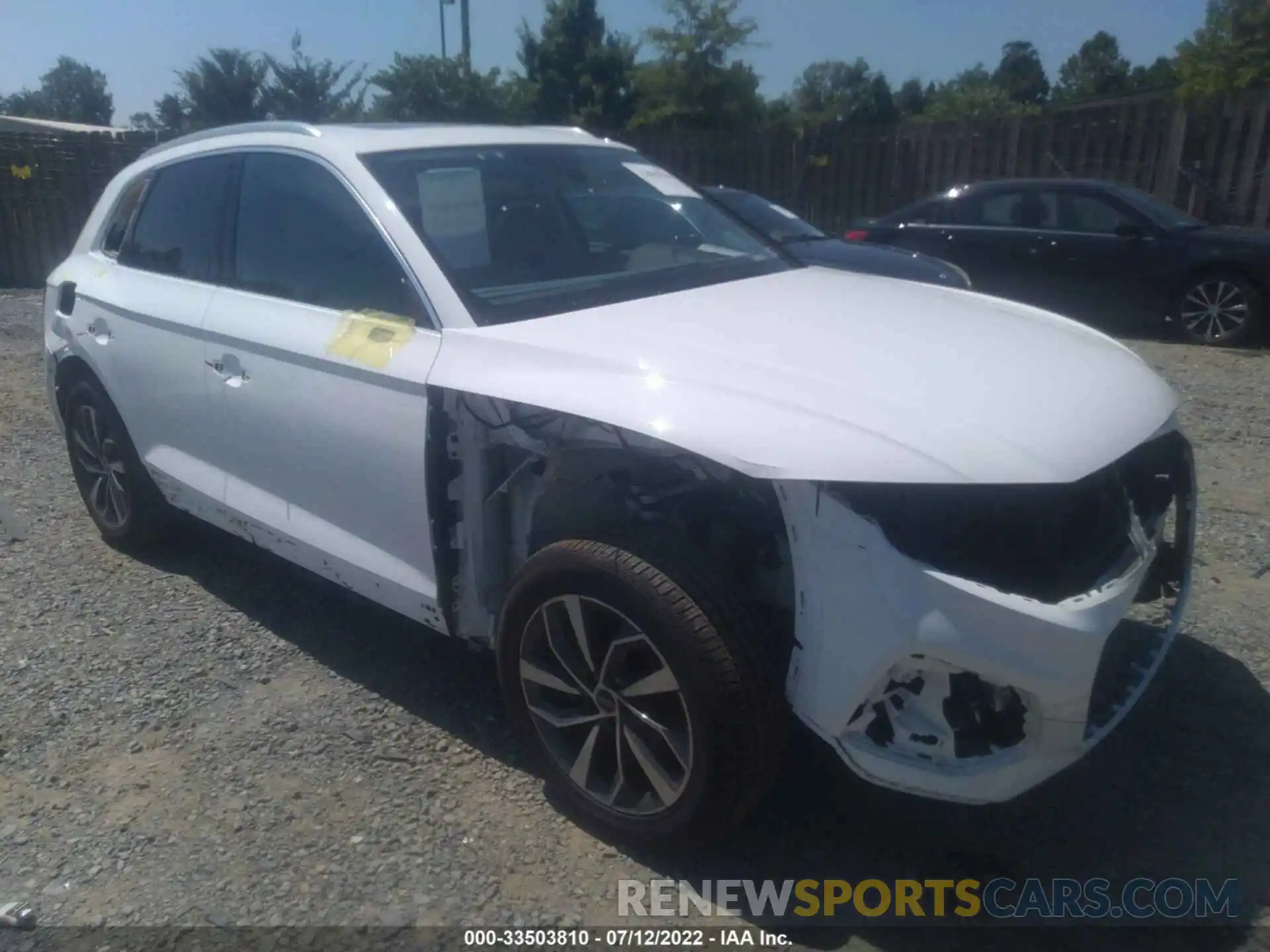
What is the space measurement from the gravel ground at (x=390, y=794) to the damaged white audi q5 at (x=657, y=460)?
316mm

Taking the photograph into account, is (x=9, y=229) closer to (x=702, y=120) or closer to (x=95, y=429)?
(x=95, y=429)

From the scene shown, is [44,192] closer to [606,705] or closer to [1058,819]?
[606,705]

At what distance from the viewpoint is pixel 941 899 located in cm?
255

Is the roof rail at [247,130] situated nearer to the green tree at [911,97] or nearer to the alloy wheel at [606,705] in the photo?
the alloy wheel at [606,705]

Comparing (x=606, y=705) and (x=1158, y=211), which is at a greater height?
(x=1158, y=211)

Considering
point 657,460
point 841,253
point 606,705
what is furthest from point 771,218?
point 606,705

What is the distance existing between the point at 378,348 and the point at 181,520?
91.6 inches

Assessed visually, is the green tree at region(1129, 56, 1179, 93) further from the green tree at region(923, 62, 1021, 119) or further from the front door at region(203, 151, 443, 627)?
the front door at region(203, 151, 443, 627)

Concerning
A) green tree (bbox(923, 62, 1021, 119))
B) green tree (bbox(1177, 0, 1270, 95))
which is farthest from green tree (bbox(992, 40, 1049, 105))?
green tree (bbox(1177, 0, 1270, 95))

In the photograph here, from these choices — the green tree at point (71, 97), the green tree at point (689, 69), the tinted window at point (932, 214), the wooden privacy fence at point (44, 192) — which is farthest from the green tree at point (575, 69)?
the green tree at point (71, 97)

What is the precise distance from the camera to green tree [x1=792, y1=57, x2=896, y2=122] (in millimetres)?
55031

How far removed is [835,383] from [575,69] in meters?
34.7

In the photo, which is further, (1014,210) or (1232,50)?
(1232,50)

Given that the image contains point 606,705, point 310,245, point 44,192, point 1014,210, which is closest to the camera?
point 606,705
